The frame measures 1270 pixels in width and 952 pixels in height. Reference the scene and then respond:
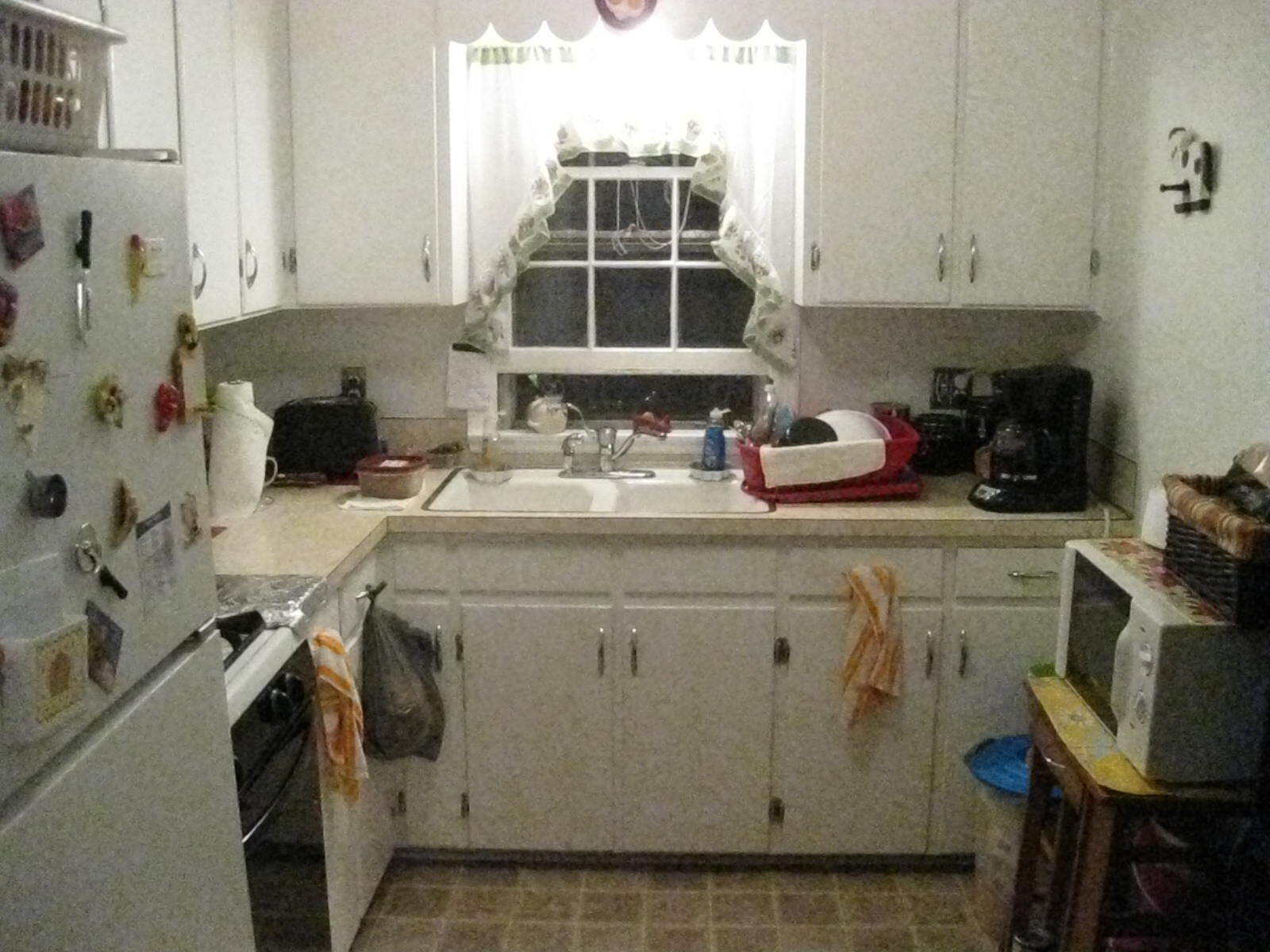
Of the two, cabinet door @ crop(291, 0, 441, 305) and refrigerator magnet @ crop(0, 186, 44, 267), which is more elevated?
cabinet door @ crop(291, 0, 441, 305)

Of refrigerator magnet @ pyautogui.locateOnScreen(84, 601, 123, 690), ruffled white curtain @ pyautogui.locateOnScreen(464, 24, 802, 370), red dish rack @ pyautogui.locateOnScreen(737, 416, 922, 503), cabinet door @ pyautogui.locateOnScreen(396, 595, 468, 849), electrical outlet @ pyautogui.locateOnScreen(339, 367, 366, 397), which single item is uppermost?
ruffled white curtain @ pyautogui.locateOnScreen(464, 24, 802, 370)

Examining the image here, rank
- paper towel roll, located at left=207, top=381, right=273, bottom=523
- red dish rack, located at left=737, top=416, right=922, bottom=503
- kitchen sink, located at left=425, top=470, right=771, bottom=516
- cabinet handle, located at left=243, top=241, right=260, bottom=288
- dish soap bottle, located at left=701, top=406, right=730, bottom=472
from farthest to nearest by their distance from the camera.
Result: dish soap bottle, located at left=701, top=406, right=730, bottom=472 < kitchen sink, located at left=425, top=470, right=771, bottom=516 < red dish rack, located at left=737, top=416, right=922, bottom=503 < cabinet handle, located at left=243, top=241, right=260, bottom=288 < paper towel roll, located at left=207, top=381, right=273, bottom=523

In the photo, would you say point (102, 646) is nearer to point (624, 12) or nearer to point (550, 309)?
point (624, 12)

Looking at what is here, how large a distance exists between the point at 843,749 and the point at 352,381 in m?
1.58

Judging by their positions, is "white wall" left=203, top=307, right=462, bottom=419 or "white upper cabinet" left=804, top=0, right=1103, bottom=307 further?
"white wall" left=203, top=307, right=462, bottom=419

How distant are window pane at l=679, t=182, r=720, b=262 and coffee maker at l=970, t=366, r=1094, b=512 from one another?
907 mm

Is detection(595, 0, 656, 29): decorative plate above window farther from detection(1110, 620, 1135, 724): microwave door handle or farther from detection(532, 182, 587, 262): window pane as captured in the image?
detection(1110, 620, 1135, 724): microwave door handle

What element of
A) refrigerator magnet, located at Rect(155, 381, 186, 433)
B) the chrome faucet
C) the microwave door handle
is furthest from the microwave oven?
the chrome faucet

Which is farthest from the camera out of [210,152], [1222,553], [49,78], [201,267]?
[210,152]

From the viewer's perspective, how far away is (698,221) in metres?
3.31

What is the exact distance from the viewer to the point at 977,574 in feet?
9.08

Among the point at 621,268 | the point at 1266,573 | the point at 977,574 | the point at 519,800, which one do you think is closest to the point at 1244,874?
the point at 1266,573

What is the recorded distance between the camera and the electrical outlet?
10.8 feet

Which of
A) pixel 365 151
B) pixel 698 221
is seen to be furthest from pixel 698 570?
pixel 365 151
